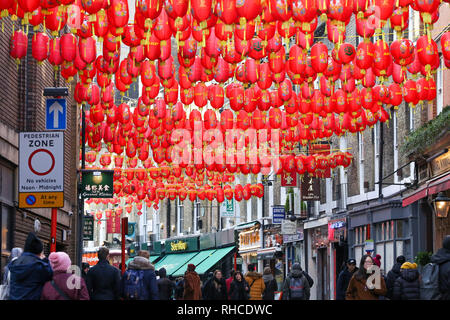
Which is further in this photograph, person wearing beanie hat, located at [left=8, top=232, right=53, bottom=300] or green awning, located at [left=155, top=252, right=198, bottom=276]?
green awning, located at [left=155, top=252, right=198, bottom=276]

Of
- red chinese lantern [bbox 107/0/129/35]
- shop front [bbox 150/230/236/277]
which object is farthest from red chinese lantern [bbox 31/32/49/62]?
shop front [bbox 150/230/236/277]

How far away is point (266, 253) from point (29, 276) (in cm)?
3757

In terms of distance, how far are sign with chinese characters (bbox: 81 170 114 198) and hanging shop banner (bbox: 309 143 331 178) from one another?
8552 millimetres

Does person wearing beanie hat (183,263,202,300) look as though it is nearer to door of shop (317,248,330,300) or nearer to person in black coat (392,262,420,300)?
person in black coat (392,262,420,300)

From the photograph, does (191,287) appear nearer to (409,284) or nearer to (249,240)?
(409,284)

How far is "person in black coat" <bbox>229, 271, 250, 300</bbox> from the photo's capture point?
2216cm

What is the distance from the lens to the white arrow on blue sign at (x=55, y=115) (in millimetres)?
16109

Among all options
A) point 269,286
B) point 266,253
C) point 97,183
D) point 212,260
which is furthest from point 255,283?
point 212,260

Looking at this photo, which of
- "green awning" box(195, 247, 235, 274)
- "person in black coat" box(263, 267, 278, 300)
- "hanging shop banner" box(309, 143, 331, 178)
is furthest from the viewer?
"green awning" box(195, 247, 235, 274)

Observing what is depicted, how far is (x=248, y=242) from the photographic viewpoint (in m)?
51.9
